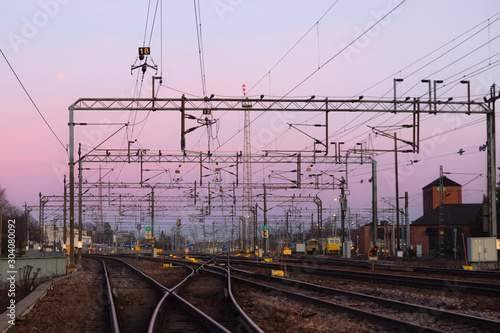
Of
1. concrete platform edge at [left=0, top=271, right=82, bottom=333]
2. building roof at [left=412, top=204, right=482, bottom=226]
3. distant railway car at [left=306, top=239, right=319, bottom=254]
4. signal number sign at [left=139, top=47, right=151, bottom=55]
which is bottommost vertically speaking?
distant railway car at [left=306, top=239, right=319, bottom=254]

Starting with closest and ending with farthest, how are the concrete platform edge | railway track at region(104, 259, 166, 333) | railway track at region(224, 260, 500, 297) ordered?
the concrete platform edge < railway track at region(104, 259, 166, 333) < railway track at region(224, 260, 500, 297)

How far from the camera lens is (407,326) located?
11836 millimetres

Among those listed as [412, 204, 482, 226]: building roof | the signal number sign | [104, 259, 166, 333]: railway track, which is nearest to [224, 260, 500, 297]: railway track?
[104, 259, 166, 333]: railway track

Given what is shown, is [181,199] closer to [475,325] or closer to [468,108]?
[468,108]

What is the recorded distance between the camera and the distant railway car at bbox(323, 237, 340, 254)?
Answer: 81500 mm

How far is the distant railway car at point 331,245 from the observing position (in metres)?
81.5

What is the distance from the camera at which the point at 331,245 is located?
82000 mm

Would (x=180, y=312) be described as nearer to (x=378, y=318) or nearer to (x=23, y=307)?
(x=23, y=307)

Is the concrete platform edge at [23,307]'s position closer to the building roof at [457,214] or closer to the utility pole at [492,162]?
the utility pole at [492,162]

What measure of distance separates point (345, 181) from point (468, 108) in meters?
30.2

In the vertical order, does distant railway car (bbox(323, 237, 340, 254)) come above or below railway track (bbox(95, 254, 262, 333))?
below

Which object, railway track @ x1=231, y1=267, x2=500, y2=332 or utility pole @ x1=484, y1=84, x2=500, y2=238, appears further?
utility pole @ x1=484, y1=84, x2=500, y2=238

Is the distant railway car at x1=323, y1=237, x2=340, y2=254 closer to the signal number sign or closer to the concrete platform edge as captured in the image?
the signal number sign

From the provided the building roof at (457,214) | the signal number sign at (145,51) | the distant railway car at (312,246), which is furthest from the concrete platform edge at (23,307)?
the building roof at (457,214)
